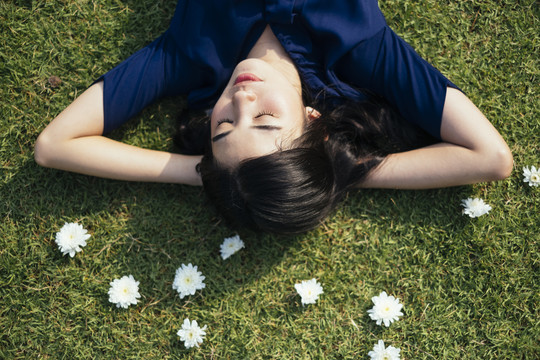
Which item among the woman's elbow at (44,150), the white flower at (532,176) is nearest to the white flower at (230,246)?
the woman's elbow at (44,150)

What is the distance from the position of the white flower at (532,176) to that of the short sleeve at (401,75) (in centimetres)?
65

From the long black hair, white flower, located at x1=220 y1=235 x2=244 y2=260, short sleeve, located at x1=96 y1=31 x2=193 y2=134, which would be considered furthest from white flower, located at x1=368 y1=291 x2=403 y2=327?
short sleeve, located at x1=96 y1=31 x2=193 y2=134

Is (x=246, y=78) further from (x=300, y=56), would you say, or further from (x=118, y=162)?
(x=118, y=162)

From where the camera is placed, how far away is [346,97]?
95.4 inches

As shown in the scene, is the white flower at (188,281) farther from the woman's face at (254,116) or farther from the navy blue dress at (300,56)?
the navy blue dress at (300,56)

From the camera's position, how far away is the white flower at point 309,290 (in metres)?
2.54

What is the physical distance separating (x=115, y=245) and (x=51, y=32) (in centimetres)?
141

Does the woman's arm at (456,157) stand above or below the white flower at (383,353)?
above

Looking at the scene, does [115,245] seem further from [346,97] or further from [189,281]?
[346,97]

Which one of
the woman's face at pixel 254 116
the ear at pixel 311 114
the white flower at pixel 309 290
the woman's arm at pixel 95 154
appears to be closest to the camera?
the woman's face at pixel 254 116

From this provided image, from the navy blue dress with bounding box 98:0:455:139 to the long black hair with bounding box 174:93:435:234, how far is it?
5.0 inches

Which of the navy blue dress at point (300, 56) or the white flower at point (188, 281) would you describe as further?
the white flower at point (188, 281)

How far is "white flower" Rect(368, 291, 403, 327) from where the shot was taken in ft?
8.32

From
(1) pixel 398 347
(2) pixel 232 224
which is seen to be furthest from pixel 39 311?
(1) pixel 398 347
